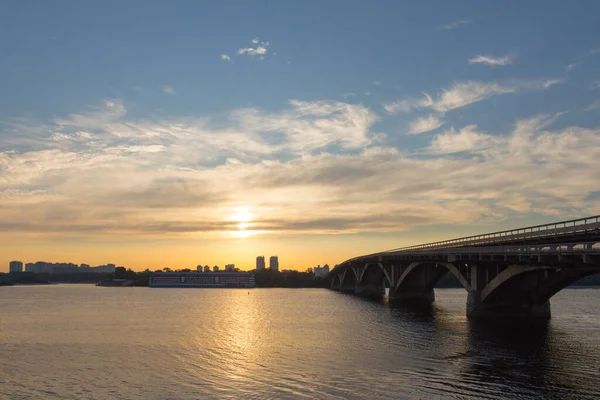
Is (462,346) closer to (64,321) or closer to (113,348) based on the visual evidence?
(113,348)

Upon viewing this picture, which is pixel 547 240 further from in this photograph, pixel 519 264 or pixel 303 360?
pixel 303 360

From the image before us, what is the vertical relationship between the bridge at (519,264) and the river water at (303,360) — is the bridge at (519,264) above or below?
above

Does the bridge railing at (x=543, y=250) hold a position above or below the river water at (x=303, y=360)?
above

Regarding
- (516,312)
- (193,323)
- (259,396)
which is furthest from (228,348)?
(516,312)

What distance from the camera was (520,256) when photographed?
5878 centimetres

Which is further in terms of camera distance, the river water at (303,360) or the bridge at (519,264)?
the bridge at (519,264)

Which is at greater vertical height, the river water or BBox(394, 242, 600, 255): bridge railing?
BBox(394, 242, 600, 255): bridge railing

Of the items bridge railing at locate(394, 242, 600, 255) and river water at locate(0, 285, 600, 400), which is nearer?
river water at locate(0, 285, 600, 400)

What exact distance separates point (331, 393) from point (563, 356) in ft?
77.6

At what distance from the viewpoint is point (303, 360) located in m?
A: 45.1

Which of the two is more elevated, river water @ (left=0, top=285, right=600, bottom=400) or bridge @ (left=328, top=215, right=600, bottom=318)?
bridge @ (left=328, top=215, right=600, bottom=318)

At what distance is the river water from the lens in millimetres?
34031

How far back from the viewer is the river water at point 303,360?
34.0 m

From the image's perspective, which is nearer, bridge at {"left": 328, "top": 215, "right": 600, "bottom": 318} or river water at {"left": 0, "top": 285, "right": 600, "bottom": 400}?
river water at {"left": 0, "top": 285, "right": 600, "bottom": 400}
